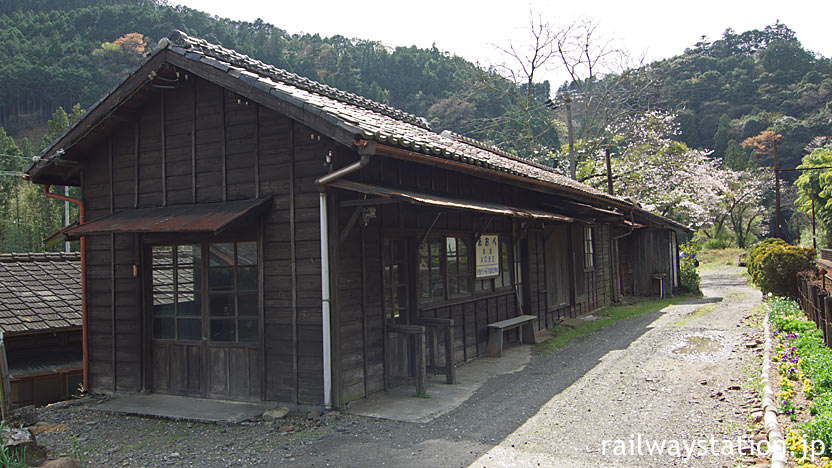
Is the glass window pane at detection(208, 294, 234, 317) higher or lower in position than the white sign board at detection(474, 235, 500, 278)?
lower

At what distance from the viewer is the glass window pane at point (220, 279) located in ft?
22.4

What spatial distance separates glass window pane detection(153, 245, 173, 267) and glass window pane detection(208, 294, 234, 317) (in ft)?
3.02

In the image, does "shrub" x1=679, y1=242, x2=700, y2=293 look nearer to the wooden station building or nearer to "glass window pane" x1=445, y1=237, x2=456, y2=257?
the wooden station building

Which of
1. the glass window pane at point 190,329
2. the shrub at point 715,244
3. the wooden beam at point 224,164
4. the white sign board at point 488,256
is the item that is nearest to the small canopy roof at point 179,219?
the wooden beam at point 224,164

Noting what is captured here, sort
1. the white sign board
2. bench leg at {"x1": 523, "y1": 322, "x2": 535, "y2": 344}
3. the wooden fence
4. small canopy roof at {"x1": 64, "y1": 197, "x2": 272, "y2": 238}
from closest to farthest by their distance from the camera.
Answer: small canopy roof at {"x1": 64, "y1": 197, "x2": 272, "y2": 238}
the wooden fence
the white sign board
bench leg at {"x1": 523, "y1": 322, "x2": 535, "y2": 344}

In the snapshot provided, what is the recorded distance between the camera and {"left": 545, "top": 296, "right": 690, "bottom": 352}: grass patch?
1074cm

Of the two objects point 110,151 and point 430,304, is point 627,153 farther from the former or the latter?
point 110,151

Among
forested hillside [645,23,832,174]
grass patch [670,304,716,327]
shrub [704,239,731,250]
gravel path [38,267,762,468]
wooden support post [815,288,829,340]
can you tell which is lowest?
gravel path [38,267,762,468]

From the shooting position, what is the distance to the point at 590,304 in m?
14.8

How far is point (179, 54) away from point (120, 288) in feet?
11.0

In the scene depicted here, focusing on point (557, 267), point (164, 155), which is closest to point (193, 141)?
point (164, 155)

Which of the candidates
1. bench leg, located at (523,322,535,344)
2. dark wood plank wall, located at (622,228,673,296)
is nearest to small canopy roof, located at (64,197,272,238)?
bench leg, located at (523,322,535,344)

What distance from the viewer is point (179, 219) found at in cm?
647

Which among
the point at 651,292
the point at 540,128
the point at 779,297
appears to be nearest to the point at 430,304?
the point at 779,297
